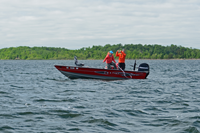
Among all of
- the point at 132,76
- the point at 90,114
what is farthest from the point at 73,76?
the point at 90,114

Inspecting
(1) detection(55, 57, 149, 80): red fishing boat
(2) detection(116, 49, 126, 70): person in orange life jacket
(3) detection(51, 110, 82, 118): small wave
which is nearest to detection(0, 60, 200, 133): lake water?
(3) detection(51, 110, 82, 118): small wave

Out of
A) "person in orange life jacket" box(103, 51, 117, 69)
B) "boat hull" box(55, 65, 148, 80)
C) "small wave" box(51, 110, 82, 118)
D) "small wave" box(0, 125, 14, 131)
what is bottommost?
"small wave" box(0, 125, 14, 131)

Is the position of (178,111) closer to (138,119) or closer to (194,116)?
(194,116)

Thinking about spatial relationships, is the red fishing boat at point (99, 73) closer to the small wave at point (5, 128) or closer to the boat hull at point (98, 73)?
the boat hull at point (98, 73)

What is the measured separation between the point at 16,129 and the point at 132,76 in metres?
13.6

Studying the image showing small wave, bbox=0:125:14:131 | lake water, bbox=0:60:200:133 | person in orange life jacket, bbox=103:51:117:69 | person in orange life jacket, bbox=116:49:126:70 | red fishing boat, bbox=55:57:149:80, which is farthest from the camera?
red fishing boat, bbox=55:57:149:80

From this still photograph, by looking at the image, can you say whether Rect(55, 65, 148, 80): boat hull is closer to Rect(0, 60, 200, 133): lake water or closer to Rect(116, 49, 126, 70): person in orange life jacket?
Rect(116, 49, 126, 70): person in orange life jacket

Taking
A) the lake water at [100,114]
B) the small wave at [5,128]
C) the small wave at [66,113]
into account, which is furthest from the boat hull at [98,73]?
the small wave at [5,128]

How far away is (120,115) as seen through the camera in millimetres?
8281

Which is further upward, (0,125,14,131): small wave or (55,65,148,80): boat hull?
(55,65,148,80): boat hull

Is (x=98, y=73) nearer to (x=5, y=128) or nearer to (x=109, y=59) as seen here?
(x=109, y=59)

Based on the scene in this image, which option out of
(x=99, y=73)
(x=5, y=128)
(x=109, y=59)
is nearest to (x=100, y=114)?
(x=5, y=128)

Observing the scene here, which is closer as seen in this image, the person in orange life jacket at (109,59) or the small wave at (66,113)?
the small wave at (66,113)

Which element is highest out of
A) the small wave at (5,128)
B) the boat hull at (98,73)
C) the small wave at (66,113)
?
the boat hull at (98,73)
